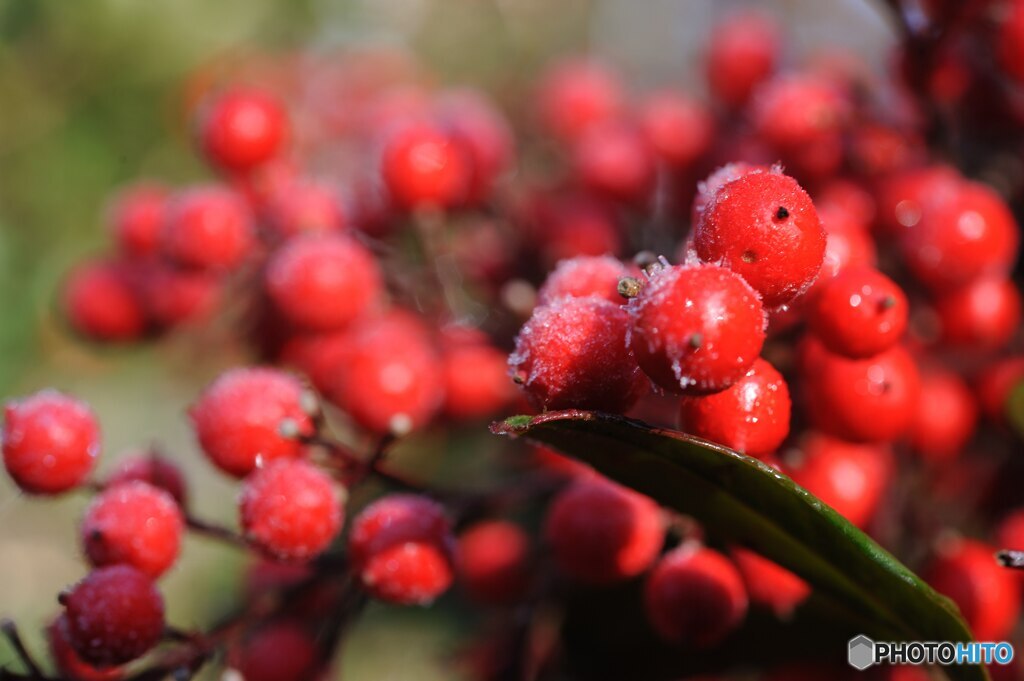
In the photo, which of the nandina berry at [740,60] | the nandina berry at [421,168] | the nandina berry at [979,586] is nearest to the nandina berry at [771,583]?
the nandina berry at [979,586]

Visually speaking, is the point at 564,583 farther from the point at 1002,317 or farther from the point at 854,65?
the point at 854,65

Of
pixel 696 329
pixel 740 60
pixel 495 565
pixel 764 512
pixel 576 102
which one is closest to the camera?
pixel 696 329

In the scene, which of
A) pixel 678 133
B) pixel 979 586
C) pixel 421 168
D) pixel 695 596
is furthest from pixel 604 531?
pixel 678 133

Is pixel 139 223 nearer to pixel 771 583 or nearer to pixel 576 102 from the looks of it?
pixel 576 102

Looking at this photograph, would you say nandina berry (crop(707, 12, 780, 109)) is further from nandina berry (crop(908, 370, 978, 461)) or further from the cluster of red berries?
nandina berry (crop(908, 370, 978, 461))

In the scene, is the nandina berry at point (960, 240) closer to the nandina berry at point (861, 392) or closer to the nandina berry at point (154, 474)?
the nandina berry at point (861, 392)

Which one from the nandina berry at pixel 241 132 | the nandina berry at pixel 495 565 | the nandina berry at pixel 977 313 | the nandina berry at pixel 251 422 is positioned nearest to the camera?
the nandina berry at pixel 251 422
